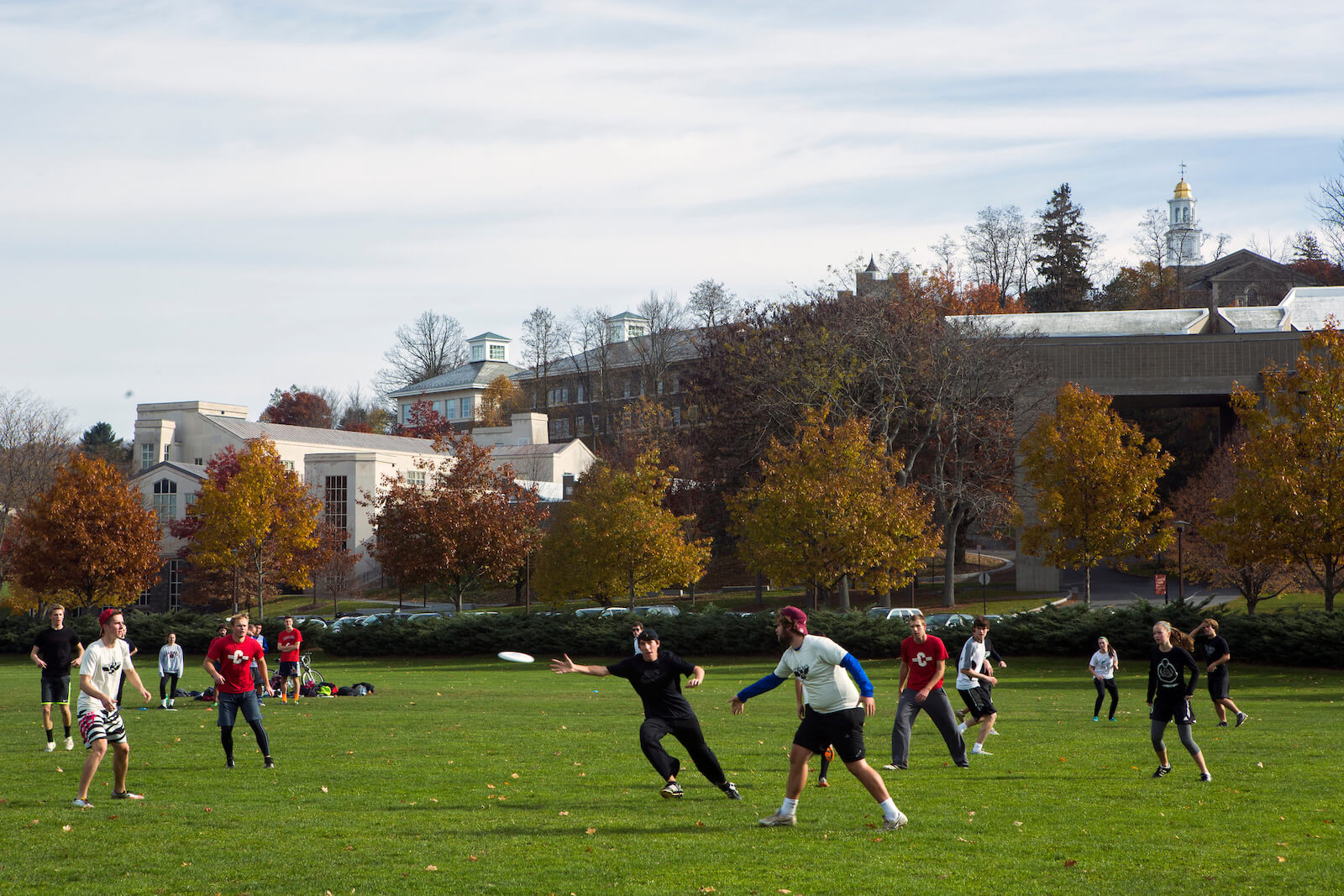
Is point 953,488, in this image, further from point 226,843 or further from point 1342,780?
point 226,843

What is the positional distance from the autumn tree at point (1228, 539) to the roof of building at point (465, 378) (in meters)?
70.4

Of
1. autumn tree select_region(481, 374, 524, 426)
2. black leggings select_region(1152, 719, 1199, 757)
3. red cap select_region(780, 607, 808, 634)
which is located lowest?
black leggings select_region(1152, 719, 1199, 757)

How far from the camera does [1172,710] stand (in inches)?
504

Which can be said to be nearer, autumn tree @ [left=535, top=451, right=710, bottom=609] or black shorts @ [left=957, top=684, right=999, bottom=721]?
black shorts @ [left=957, top=684, right=999, bottom=721]

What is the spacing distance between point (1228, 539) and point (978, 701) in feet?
81.4

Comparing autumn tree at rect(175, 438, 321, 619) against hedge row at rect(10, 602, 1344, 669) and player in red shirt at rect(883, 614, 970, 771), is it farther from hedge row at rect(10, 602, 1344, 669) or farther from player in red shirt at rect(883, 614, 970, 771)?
player in red shirt at rect(883, 614, 970, 771)

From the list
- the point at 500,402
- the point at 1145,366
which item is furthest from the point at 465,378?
the point at 1145,366

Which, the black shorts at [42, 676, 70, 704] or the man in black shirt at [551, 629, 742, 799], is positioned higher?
the man in black shirt at [551, 629, 742, 799]

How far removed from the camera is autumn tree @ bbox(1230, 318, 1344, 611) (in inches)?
1380

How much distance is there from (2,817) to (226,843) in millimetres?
2750

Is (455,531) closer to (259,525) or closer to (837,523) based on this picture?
(259,525)

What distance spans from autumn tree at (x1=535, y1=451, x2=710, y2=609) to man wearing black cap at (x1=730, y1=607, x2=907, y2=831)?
35440mm

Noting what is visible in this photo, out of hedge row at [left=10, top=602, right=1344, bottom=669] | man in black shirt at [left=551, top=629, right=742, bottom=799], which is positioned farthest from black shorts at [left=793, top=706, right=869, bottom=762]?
hedge row at [left=10, top=602, right=1344, bottom=669]

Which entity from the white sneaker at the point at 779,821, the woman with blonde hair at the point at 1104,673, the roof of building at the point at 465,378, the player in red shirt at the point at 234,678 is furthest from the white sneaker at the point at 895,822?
the roof of building at the point at 465,378
